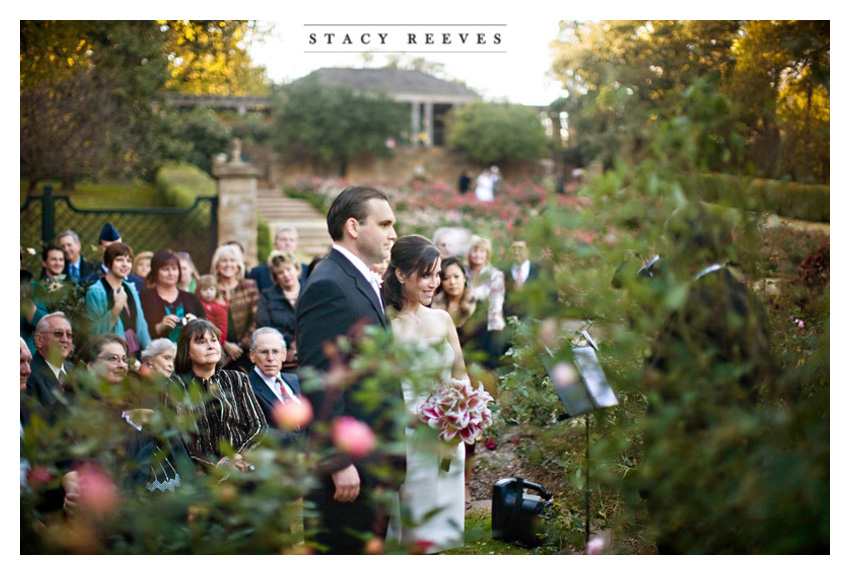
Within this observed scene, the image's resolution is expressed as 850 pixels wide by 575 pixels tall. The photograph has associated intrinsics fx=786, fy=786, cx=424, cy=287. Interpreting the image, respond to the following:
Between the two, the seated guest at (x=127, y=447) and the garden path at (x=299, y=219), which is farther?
the garden path at (x=299, y=219)

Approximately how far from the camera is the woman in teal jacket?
535 centimetres

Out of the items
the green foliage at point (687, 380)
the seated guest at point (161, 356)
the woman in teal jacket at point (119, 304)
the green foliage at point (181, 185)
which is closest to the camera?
the green foliage at point (687, 380)

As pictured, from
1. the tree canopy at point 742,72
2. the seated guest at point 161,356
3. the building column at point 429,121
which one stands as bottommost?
the seated guest at point 161,356

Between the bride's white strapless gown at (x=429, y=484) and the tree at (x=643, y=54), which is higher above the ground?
the tree at (x=643, y=54)

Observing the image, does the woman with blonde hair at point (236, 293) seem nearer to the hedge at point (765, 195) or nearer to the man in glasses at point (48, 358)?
the man in glasses at point (48, 358)

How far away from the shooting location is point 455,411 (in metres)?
2.78

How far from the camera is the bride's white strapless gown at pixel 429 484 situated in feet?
6.64

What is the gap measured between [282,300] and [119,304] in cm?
114

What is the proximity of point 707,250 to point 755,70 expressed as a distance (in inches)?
82.4

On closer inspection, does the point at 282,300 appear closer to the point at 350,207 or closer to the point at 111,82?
the point at 350,207

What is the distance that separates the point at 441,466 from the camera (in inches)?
98.0

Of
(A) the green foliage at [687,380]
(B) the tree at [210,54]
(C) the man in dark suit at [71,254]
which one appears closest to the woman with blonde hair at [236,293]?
(C) the man in dark suit at [71,254]
